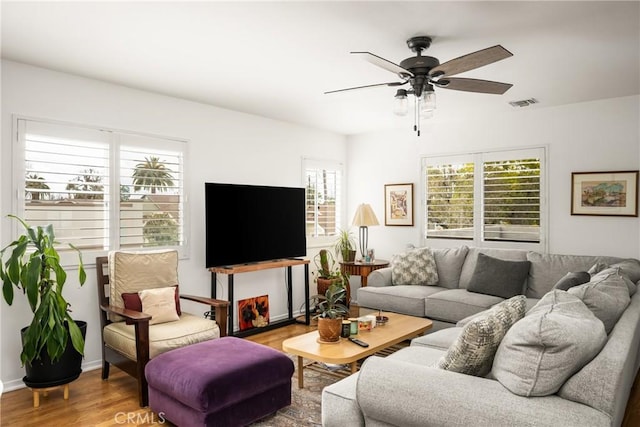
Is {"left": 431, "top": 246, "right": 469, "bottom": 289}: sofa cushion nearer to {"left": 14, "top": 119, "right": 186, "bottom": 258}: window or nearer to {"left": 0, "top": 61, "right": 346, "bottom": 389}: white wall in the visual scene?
{"left": 0, "top": 61, "right": 346, "bottom": 389}: white wall

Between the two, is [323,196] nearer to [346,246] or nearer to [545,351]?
[346,246]

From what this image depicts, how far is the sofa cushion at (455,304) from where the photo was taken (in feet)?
14.2

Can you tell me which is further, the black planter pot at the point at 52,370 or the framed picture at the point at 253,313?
the framed picture at the point at 253,313

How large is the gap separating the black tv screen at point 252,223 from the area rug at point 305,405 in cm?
154

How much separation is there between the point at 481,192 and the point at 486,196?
0.25ft

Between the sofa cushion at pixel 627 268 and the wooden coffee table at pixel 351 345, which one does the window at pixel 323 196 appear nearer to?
the wooden coffee table at pixel 351 345

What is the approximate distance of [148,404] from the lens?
314cm

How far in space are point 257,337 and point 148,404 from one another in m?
1.83

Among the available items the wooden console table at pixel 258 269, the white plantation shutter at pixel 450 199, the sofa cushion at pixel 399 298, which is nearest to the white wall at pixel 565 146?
the white plantation shutter at pixel 450 199

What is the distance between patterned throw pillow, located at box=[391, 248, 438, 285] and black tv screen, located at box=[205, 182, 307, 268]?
1155 millimetres

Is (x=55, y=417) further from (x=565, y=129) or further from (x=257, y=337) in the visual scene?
(x=565, y=129)

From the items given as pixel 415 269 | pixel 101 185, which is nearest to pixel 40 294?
pixel 101 185

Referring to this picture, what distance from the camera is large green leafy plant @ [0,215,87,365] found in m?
3.07

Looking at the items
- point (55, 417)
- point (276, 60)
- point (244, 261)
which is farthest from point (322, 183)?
point (55, 417)
